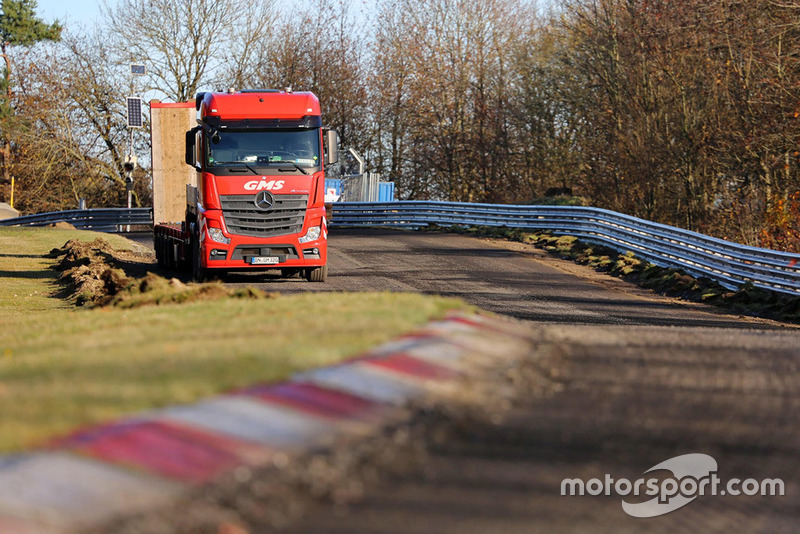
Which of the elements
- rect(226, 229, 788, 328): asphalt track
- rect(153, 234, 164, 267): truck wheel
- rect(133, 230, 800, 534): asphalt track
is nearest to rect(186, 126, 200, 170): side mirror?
rect(226, 229, 788, 328): asphalt track

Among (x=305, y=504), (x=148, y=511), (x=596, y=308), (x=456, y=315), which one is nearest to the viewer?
(x=148, y=511)

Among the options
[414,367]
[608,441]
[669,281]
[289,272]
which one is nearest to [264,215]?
[289,272]

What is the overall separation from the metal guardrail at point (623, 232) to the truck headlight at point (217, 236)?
9461 mm

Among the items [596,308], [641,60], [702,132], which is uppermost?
[641,60]

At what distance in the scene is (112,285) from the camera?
54.4 ft

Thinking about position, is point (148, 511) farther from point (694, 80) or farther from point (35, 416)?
point (694, 80)

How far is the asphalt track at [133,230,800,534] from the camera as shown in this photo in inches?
134

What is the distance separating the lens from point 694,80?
29.0 metres

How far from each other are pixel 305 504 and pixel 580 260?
20943mm

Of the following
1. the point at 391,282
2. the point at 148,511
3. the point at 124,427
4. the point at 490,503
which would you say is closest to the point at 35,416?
the point at 124,427

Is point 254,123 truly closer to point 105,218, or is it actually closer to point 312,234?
point 312,234

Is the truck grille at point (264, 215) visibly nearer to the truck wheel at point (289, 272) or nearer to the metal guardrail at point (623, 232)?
the truck wheel at point (289, 272)

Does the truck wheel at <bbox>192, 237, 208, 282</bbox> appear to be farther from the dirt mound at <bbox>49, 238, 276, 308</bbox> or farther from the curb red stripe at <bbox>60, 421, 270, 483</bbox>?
the curb red stripe at <bbox>60, 421, 270, 483</bbox>

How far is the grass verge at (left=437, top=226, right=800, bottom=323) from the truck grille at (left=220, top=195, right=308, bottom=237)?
24.4 feet
